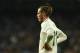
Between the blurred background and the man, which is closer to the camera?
the man

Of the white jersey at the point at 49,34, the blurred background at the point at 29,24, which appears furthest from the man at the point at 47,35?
the blurred background at the point at 29,24

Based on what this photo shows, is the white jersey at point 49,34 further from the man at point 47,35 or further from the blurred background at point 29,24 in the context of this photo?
the blurred background at point 29,24

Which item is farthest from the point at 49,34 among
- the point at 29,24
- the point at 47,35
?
the point at 29,24

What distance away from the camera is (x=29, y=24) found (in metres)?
10.4

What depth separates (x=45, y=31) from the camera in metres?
4.07

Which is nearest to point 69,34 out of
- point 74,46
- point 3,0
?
point 74,46

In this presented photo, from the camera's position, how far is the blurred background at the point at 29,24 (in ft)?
33.6

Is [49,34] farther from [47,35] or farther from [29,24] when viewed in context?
[29,24]

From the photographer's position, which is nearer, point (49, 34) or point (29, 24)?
point (49, 34)

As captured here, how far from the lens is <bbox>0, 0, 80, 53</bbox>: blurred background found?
10.2 metres

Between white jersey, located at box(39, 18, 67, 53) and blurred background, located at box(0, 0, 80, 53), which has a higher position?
white jersey, located at box(39, 18, 67, 53)

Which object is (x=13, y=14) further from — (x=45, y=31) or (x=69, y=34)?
(x=45, y=31)

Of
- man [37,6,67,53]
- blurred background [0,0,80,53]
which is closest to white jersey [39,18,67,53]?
man [37,6,67,53]

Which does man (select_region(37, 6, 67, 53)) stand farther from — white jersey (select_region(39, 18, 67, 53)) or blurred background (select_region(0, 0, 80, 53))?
blurred background (select_region(0, 0, 80, 53))
